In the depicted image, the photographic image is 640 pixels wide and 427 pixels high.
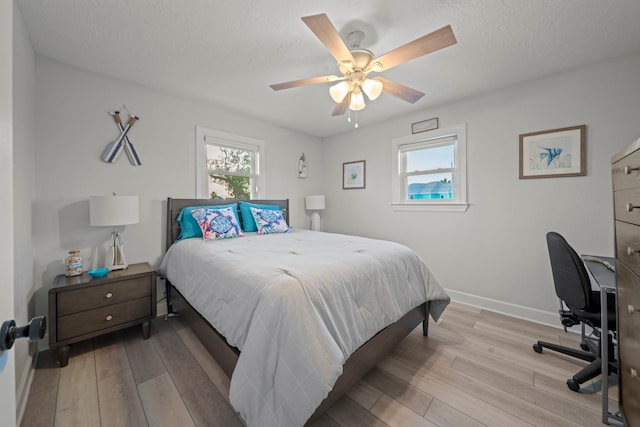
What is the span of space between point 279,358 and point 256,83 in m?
2.54

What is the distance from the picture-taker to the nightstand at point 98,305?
1.85 metres

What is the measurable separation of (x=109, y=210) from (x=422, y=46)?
2.70m

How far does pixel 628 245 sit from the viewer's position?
1106 millimetres

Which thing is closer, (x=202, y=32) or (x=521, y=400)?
(x=521, y=400)

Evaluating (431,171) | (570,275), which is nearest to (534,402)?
(570,275)

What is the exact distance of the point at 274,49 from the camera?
204 centimetres

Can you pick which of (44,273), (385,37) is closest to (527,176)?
(385,37)

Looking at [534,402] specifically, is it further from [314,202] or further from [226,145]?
[226,145]

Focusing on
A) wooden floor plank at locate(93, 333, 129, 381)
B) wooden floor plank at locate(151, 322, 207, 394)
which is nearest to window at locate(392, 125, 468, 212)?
wooden floor plank at locate(151, 322, 207, 394)

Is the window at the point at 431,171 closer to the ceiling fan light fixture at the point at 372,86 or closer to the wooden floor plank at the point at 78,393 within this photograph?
the ceiling fan light fixture at the point at 372,86

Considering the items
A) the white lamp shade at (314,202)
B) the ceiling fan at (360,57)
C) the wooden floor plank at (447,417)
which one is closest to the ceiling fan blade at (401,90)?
the ceiling fan at (360,57)

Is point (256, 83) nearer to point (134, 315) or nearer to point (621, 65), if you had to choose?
point (134, 315)

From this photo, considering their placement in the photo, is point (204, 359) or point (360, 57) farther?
point (204, 359)

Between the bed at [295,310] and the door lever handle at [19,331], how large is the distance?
0.80 metres
